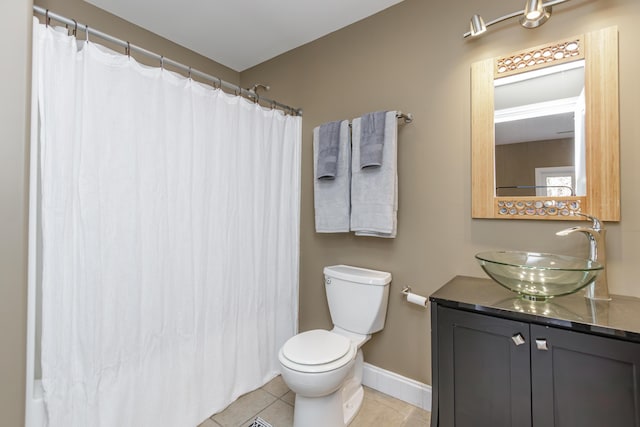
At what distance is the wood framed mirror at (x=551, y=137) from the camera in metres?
1.29

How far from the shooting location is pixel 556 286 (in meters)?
1.14

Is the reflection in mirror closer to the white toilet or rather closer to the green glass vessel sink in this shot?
the green glass vessel sink

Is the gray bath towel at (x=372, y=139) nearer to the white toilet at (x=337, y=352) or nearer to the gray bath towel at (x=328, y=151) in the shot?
the gray bath towel at (x=328, y=151)

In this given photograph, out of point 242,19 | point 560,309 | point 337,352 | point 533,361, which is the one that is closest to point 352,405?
point 337,352

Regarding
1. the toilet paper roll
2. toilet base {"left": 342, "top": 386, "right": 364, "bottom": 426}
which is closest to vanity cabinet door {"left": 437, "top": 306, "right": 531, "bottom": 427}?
the toilet paper roll

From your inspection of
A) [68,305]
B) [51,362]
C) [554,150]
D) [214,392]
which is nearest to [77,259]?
[68,305]

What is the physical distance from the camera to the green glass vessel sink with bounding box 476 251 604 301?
3.58 ft

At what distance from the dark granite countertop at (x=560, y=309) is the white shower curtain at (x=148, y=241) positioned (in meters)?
1.24

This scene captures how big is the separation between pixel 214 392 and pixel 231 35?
2.42 meters

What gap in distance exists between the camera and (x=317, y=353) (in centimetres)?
148

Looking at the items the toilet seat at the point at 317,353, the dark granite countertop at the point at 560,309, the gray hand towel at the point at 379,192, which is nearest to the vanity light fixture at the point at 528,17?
the gray hand towel at the point at 379,192

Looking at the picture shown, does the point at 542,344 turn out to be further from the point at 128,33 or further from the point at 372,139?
the point at 128,33

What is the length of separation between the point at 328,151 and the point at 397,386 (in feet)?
5.13

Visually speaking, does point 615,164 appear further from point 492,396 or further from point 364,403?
point 364,403
